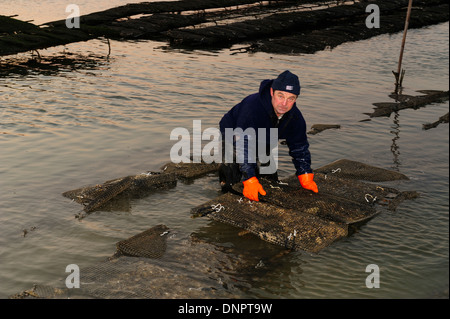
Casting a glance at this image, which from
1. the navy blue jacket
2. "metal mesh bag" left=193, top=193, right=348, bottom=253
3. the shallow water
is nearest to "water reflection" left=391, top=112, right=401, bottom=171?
the shallow water

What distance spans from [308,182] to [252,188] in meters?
1.01

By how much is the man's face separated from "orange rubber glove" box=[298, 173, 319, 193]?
1153mm

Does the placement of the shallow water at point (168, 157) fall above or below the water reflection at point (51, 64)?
below

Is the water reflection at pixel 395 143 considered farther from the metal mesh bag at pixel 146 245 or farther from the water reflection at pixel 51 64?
the water reflection at pixel 51 64

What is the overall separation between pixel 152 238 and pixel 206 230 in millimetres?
926

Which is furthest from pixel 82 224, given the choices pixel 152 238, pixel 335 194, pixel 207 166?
pixel 335 194

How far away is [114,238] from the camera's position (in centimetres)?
696

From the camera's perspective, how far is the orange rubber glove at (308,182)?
7.59m

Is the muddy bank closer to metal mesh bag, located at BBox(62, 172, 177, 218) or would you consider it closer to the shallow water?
the shallow water

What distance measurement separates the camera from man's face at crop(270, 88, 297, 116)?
6.81 m

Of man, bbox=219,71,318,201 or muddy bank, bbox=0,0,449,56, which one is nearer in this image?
man, bbox=219,71,318,201

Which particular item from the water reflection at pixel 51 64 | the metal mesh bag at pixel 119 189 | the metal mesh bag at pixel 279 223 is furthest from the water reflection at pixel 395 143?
the water reflection at pixel 51 64

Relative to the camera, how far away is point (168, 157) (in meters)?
10.7
